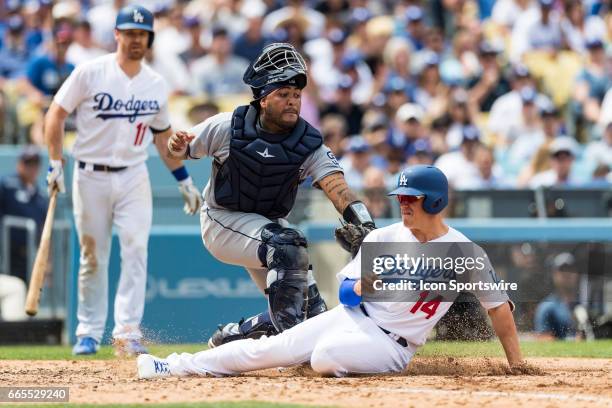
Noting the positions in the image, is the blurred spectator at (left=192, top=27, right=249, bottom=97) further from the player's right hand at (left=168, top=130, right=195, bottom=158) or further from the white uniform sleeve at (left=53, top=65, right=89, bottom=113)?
the player's right hand at (left=168, top=130, right=195, bottom=158)

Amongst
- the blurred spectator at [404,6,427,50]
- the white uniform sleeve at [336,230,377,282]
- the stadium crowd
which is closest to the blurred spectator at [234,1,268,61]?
the stadium crowd

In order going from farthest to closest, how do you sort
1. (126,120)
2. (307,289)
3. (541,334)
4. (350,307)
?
(541,334)
(126,120)
(307,289)
(350,307)

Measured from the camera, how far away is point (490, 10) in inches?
631

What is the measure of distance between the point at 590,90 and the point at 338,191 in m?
7.67

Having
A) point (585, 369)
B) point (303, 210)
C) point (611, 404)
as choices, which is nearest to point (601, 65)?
point (303, 210)

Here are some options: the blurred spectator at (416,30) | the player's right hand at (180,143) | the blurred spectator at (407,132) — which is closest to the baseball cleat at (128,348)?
the player's right hand at (180,143)

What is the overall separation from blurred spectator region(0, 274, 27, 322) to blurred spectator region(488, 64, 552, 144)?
583 centimetres

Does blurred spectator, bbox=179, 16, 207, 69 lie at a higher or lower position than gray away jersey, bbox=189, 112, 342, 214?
higher

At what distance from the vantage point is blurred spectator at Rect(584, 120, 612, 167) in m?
12.6

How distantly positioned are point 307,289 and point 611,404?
2.11 m

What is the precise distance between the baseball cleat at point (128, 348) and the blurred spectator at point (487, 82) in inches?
275

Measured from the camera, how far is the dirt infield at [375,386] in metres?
5.60

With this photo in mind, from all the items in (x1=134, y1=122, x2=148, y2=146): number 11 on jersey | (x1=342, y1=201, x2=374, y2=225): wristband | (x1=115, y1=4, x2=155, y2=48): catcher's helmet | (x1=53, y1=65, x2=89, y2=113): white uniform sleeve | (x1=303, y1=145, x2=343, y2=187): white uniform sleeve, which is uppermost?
(x1=115, y1=4, x2=155, y2=48): catcher's helmet

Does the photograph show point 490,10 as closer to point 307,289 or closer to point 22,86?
point 22,86
